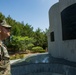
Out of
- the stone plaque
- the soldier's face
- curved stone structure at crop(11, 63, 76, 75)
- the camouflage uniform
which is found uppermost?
the stone plaque

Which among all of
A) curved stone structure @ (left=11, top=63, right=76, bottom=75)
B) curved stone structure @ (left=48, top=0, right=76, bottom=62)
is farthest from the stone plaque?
curved stone structure @ (left=11, top=63, right=76, bottom=75)

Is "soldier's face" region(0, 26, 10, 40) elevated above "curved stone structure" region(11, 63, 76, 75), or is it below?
above

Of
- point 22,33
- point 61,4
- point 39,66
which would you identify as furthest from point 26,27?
point 39,66

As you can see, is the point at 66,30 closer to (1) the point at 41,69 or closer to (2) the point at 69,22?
(2) the point at 69,22

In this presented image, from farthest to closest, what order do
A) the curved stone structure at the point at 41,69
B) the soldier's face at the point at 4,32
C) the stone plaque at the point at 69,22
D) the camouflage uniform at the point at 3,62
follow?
the stone plaque at the point at 69,22, the curved stone structure at the point at 41,69, the camouflage uniform at the point at 3,62, the soldier's face at the point at 4,32

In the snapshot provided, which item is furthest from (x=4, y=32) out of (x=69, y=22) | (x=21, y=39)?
(x=21, y=39)

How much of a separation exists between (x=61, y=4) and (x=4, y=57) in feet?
38.6

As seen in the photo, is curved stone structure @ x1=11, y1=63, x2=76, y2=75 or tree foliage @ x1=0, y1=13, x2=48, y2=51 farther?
tree foliage @ x1=0, y1=13, x2=48, y2=51

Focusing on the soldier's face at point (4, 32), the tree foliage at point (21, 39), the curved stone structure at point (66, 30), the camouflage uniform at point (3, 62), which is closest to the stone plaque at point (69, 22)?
the curved stone structure at point (66, 30)

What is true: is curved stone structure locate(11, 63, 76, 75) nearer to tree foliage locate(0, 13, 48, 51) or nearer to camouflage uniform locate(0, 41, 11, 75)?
camouflage uniform locate(0, 41, 11, 75)

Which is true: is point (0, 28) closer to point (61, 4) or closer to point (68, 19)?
point (68, 19)

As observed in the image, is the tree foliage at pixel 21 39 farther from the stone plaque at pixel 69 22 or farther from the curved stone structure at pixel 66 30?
the stone plaque at pixel 69 22

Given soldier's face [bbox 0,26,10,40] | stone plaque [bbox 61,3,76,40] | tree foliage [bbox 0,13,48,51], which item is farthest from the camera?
tree foliage [bbox 0,13,48,51]

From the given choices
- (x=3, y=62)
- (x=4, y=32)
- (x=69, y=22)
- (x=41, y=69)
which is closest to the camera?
(x=4, y=32)
